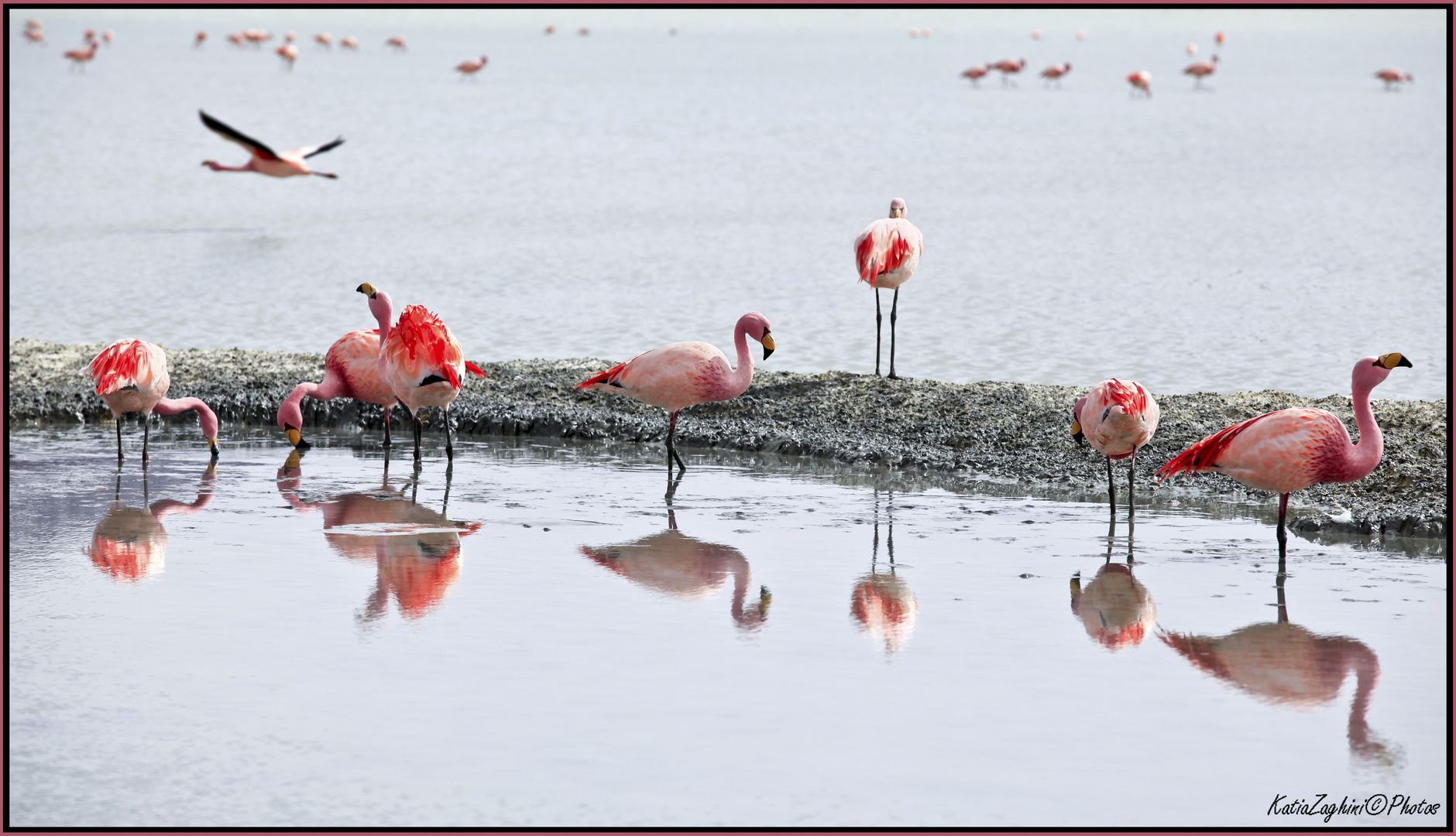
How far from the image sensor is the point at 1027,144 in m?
34.5

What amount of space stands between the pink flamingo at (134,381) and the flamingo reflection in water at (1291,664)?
5.96 m

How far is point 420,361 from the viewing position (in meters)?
8.88

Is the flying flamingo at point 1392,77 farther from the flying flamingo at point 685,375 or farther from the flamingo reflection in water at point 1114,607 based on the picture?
the flamingo reflection in water at point 1114,607

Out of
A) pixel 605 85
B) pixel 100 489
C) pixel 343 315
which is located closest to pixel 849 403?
pixel 100 489

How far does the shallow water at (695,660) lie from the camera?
4.39m

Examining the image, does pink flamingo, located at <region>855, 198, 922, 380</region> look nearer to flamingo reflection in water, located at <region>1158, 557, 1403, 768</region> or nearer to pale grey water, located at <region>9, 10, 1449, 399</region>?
pale grey water, located at <region>9, 10, 1449, 399</region>

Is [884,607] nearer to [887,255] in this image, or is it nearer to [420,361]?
[420,361]

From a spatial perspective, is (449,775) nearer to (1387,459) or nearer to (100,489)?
(100,489)

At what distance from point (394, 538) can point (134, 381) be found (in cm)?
246

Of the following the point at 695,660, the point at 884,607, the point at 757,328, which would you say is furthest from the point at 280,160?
the point at 695,660

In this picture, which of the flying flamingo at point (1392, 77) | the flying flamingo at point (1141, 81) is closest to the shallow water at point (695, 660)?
the flying flamingo at point (1141, 81)

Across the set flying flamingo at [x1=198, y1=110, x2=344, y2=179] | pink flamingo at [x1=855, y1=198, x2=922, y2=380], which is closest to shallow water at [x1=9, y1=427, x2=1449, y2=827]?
pink flamingo at [x1=855, y1=198, x2=922, y2=380]

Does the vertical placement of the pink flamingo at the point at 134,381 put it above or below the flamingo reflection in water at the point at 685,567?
above

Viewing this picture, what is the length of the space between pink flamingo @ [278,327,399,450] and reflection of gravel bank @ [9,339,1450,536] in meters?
0.71
